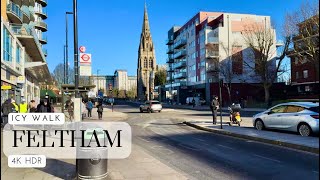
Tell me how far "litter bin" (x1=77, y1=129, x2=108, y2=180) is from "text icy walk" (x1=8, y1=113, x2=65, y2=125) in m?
1.39

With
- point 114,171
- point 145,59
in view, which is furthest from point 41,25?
point 145,59

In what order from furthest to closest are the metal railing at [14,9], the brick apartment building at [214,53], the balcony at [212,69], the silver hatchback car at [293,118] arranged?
the brick apartment building at [214,53], the balcony at [212,69], the metal railing at [14,9], the silver hatchback car at [293,118]

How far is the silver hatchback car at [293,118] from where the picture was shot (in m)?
14.2

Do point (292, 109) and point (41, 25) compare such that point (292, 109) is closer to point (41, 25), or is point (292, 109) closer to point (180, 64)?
point (41, 25)

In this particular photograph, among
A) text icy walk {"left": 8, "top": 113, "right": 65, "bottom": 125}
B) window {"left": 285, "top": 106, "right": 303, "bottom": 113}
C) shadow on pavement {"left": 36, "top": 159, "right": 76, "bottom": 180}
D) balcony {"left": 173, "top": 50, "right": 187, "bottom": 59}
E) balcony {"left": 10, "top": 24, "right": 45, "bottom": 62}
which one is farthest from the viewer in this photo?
balcony {"left": 173, "top": 50, "right": 187, "bottom": 59}

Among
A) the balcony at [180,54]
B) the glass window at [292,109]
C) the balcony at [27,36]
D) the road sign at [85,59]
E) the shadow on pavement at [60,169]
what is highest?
the balcony at [180,54]

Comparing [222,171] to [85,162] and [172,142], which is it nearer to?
[85,162]

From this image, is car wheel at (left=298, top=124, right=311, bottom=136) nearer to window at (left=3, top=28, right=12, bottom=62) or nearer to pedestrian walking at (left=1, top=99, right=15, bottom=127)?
pedestrian walking at (left=1, top=99, right=15, bottom=127)

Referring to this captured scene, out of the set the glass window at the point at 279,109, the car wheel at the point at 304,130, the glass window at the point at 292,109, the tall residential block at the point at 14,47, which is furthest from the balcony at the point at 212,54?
the car wheel at the point at 304,130

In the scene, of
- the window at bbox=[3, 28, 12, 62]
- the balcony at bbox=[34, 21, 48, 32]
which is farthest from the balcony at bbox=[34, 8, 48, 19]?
the window at bbox=[3, 28, 12, 62]

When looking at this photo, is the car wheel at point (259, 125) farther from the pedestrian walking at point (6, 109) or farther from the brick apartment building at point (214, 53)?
the brick apartment building at point (214, 53)

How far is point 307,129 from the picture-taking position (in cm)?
1433

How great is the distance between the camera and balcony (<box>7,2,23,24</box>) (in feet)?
94.4

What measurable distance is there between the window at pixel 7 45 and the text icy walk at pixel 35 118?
18440 millimetres
